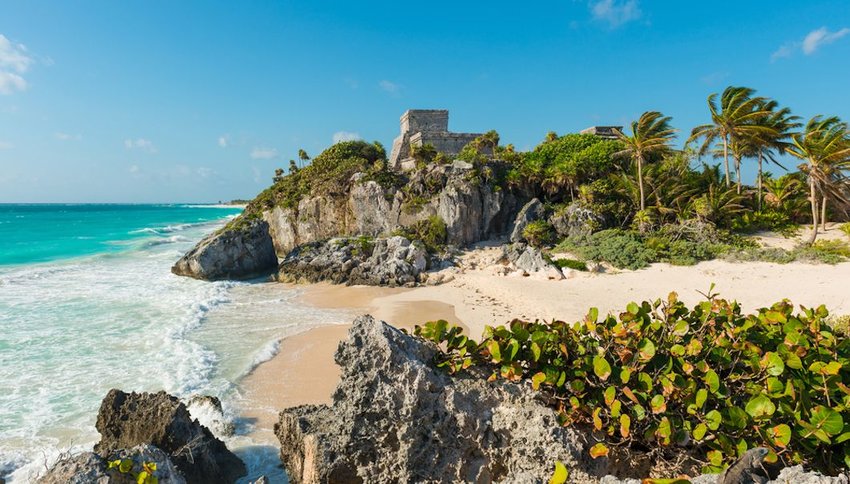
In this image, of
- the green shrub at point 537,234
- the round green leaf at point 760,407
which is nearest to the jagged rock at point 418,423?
the round green leaf at point 760,407

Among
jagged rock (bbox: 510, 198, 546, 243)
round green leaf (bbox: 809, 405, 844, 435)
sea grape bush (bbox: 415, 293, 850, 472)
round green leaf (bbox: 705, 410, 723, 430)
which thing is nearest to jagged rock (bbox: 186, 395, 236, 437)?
sea grape bush (bbox: 415, 293, 850, 472)

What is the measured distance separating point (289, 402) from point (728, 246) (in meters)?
19.0

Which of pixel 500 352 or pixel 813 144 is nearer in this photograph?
pixel 500 352

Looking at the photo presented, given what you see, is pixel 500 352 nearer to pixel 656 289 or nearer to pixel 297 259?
pixel 656 289

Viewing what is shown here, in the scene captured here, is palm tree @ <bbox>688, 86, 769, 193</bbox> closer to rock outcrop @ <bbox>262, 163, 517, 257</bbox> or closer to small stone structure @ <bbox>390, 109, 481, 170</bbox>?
rock outcrop @ <bbox>262, 163, 517, 257</bbox>

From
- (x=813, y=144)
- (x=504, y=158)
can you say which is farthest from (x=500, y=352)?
(x=504, y=158)

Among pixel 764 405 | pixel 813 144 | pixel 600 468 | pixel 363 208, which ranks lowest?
pixel 600 468

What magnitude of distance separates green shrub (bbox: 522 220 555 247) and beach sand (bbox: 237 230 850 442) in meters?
5.17

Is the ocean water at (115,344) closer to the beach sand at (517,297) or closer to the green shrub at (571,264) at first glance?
the beach sand at (517,297)

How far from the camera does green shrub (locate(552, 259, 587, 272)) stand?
1688 cm

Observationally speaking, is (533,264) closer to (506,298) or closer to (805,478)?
(506,298)

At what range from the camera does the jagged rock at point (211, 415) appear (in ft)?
19.8

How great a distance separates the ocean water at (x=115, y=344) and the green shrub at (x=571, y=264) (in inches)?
375

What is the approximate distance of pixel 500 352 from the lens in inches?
123
